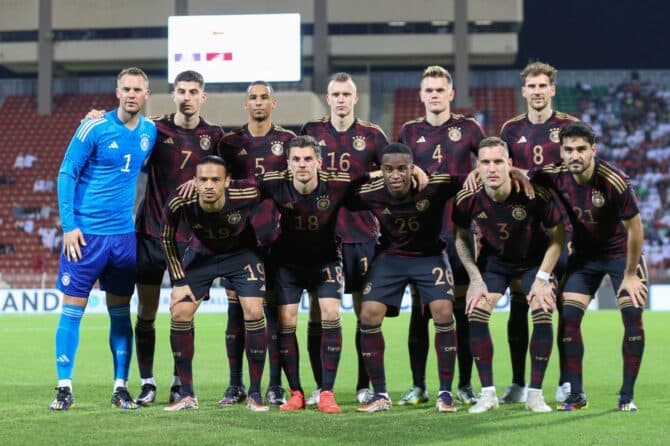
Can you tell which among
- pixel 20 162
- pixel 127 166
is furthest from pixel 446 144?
pixel 20 162

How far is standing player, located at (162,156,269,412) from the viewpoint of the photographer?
7.30 metres

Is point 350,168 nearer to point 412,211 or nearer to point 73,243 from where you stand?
point 412,211

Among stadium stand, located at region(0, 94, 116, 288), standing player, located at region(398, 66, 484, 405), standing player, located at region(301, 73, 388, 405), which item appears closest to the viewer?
standing player, located at region(398, 66, 484, 405)

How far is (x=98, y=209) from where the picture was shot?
24.6 feet

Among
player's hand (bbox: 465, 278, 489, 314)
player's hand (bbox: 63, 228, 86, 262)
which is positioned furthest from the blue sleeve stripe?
player's hand (bbox: 465, 278, 489, 314)

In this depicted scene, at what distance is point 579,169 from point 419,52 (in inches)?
944

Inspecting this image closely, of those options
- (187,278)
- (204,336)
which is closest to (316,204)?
(187,278)

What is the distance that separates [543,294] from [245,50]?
19071 mm

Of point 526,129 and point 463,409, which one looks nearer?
point 463,409

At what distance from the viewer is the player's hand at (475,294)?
287 inches

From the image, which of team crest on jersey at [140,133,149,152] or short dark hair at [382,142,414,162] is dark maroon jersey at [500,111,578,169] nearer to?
short dark hair at [382,142,414,162]

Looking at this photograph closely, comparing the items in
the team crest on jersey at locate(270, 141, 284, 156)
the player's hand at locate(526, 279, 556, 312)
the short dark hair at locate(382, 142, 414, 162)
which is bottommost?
the player's hand at locate(526, 279, 556, 312)

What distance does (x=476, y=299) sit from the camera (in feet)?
23.9

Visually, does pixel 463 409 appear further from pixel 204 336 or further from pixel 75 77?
pixel 75 77
